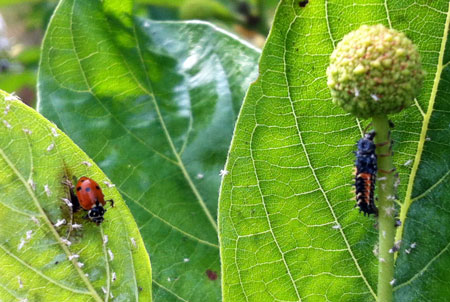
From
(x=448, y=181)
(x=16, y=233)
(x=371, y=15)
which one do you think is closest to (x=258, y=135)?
(x=371, y=15)

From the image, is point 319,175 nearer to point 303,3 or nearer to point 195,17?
point 303,3

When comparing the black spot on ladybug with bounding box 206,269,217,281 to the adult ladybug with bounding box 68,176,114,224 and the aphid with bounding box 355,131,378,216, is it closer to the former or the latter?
the adult ladybug with bounding box 68,176,114,224

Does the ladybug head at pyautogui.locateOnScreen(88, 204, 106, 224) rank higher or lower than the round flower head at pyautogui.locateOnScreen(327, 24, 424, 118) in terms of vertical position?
lower

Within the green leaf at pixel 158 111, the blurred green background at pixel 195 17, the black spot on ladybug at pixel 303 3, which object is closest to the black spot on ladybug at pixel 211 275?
the green leaf at pixel 158 111

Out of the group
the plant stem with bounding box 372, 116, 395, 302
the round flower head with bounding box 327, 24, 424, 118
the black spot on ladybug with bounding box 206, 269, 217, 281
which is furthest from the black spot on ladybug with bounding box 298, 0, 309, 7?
the black spot on ladybug with bounding box 206, 269, 217, 281

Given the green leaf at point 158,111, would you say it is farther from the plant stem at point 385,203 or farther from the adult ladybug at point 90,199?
the plant stem at point 385,203

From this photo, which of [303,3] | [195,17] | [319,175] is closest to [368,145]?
[319,175]

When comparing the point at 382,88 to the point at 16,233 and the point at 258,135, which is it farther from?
the point at 16,233
